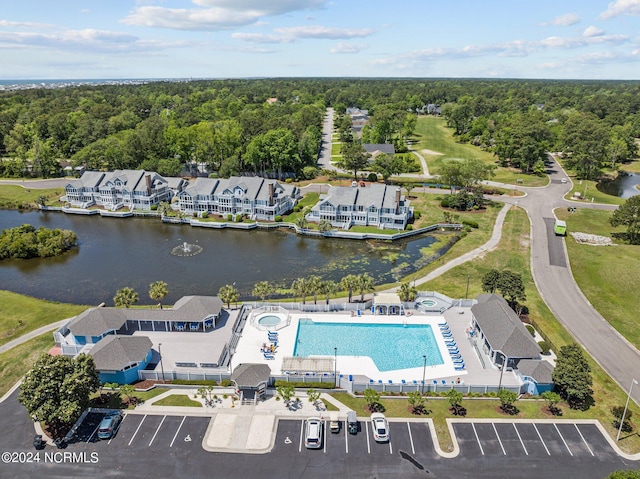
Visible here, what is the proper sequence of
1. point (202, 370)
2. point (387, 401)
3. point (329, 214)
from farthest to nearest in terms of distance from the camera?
point (329, 214), point (202, 370), point (387, 401)

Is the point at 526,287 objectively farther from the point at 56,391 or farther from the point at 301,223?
the point at 56,391

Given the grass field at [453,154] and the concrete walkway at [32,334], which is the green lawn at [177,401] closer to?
the concrete walkway at [32,334]

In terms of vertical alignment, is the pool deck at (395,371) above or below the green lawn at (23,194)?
A: below

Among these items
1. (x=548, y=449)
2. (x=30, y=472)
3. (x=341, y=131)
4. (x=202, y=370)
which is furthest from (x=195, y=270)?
(x=341, y=131)

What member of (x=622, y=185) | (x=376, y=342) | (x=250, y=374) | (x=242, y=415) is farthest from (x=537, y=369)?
(x=622, y=185)

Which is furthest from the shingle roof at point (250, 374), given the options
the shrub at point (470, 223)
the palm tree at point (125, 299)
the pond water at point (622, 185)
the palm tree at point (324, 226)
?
the pond water at point (622, 185)

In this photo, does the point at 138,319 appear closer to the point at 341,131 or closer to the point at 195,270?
the point at 195,270
